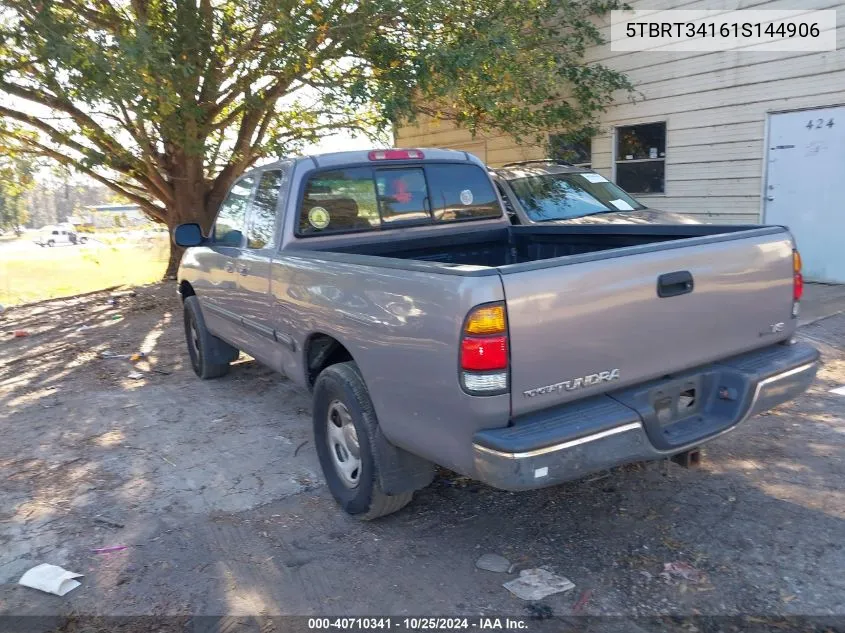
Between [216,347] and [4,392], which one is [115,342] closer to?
[4,392]

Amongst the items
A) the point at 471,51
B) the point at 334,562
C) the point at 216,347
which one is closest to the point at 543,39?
the point at 471,51

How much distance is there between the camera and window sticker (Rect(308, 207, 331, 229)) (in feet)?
15.3

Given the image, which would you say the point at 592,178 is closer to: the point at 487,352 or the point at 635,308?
the point at 635,308

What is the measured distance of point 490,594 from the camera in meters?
3.16

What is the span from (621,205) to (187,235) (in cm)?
517

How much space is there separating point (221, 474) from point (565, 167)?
635 centimetres

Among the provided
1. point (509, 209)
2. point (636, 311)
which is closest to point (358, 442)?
point (636, 311)

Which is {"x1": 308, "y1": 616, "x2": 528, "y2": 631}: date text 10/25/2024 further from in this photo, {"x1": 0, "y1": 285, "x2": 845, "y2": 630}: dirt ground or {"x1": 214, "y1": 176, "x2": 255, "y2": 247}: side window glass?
{"x1": 214, "y1": 176, "x2": 255, "y2": 247}: side window glass

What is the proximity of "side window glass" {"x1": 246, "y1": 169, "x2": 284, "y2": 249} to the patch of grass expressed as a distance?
10.6 meters

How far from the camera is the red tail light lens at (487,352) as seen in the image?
2791mm

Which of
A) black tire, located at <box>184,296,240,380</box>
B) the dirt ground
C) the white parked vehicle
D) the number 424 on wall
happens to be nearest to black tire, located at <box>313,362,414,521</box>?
the dirt ground

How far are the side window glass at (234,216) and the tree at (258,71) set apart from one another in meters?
2.24

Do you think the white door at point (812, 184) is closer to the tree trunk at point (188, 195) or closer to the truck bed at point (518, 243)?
the truck bed at point (518, 243)

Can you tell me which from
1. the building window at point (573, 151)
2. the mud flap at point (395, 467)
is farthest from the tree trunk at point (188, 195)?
the mud flap at point (395, 467)
